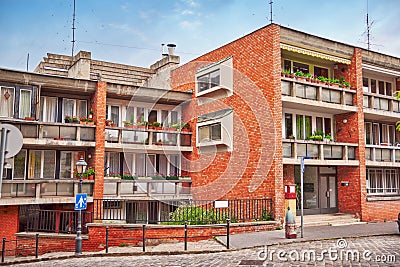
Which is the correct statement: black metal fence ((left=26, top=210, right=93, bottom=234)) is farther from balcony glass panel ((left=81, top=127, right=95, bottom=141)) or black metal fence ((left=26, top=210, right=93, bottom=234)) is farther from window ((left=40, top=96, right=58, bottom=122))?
window ((left=40, top=96, right=58, bottom=122))

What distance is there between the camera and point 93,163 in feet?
63.8

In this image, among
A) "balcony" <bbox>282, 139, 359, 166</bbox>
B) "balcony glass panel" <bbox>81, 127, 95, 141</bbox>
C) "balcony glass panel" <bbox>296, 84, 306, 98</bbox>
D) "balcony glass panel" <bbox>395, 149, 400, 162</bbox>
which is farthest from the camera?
"balcony glass panel" <bbox>395, 149, 400, 162</bbox>

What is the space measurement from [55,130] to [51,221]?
3977 millimetres

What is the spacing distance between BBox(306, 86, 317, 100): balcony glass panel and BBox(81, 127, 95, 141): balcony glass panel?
10.0m

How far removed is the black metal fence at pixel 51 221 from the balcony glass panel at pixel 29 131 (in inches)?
129

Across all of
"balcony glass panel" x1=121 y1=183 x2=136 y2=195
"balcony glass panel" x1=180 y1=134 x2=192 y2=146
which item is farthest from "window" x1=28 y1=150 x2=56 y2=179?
"balcony glass panel" x1=180 y1=134 x2=192 y2=146

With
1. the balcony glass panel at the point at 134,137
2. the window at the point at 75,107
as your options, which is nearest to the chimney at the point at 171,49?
the balcony glass panel at the point at 134,137

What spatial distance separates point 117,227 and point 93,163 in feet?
15.3

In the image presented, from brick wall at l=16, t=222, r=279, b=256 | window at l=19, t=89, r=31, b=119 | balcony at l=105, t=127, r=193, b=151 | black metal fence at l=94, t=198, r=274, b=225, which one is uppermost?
window at l=19, t=89, r=31, b=119

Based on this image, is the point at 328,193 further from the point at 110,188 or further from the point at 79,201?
the point at 79,201

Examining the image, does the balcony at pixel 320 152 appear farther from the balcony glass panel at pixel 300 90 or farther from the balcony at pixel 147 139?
the balcony at pixel 147 139

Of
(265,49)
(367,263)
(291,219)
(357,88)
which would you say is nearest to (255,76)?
(265,49)

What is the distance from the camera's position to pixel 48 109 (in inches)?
795

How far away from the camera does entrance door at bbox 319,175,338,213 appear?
2084cm
